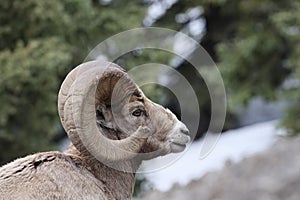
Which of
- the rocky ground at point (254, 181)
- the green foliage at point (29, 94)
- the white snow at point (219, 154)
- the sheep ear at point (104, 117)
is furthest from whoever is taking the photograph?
the white snow at point (219, 154)

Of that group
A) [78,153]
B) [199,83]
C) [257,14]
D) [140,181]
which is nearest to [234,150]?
[199,83]

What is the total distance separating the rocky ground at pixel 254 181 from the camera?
23.4ft

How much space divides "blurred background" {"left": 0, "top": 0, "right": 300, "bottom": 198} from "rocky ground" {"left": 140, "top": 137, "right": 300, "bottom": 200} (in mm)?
1331

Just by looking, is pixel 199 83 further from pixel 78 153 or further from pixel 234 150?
pixel 78 153

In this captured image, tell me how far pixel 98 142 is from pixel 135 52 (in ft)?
18.5

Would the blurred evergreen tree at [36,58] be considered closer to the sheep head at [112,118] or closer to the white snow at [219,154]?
the white snow at [219,154]

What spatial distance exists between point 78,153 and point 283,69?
7.68 metres

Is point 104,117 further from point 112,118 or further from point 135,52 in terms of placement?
point 135,52

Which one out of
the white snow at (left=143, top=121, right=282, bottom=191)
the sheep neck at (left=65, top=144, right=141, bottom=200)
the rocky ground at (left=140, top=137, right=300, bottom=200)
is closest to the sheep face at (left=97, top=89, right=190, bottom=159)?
the sheep neck at (left=65, top=144, right=141, bottom=200)

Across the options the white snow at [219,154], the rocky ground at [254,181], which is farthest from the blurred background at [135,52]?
the rocky ground at [254,181]

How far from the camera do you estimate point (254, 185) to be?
23.8ft

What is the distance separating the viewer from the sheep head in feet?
11.1

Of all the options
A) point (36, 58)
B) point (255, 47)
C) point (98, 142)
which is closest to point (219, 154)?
point (255, 47)

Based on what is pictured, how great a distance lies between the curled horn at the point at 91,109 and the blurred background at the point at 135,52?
162 inches
